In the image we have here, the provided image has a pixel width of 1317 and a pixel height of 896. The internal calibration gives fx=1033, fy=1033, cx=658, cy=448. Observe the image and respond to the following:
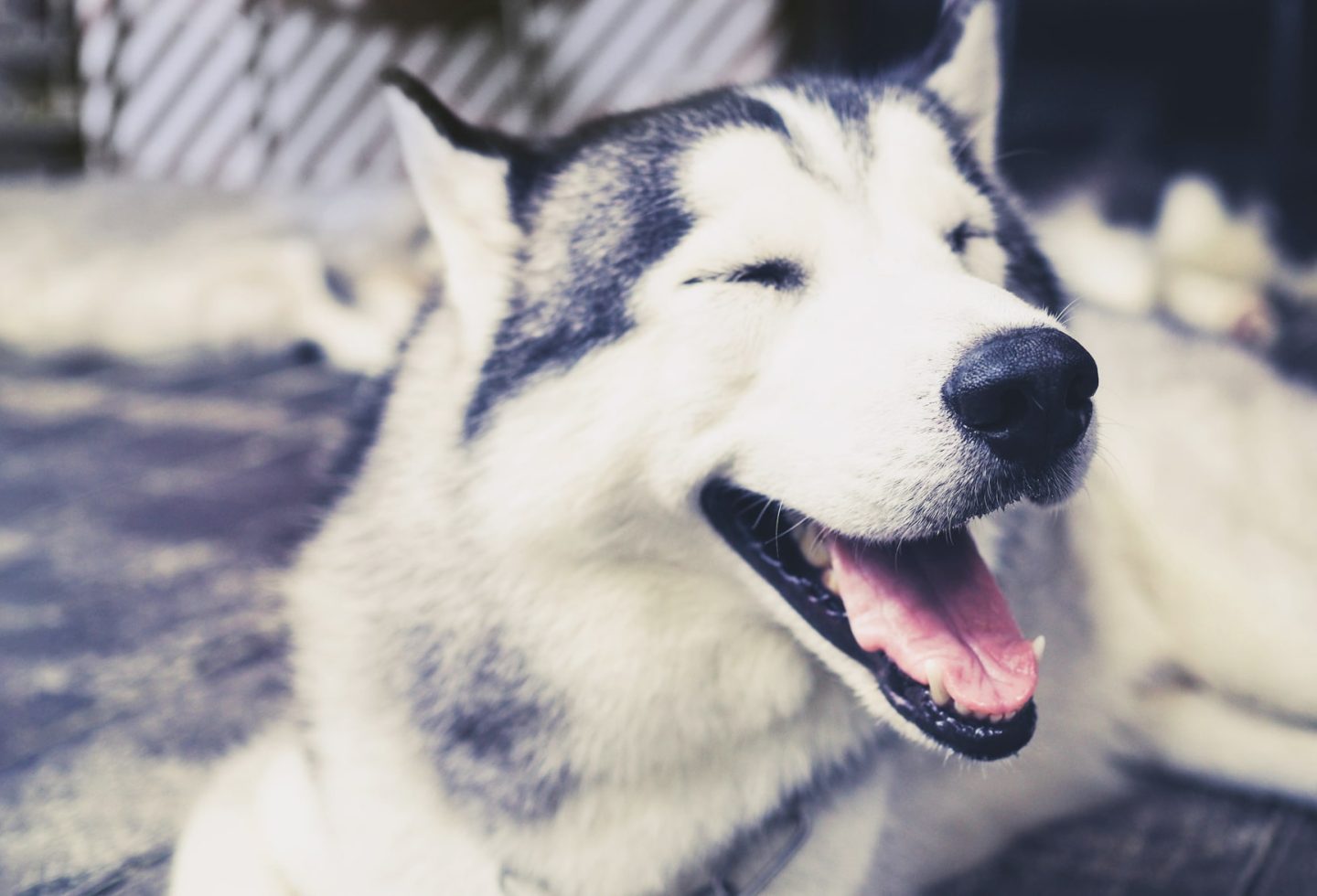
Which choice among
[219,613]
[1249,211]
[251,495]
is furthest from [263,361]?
[1249,211]

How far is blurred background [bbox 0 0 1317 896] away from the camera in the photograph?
2023mm

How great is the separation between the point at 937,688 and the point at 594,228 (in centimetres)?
83

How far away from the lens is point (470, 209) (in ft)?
5.56

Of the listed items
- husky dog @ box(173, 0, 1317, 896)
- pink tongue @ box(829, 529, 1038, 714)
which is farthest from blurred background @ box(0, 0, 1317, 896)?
pink tongue @ box(829, 529, 1038, 714)

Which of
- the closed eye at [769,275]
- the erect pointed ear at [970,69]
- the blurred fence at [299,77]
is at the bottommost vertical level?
the blurred fence at [299,77]

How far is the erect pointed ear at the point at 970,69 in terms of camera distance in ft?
6.10

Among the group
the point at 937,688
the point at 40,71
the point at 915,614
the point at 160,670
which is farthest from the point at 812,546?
the point at 40,71

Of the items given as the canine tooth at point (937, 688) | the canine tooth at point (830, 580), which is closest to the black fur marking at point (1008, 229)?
the canine tooth at point (830, 580)

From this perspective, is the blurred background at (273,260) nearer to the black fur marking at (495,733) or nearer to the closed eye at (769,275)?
the black fur marking at (495,733)

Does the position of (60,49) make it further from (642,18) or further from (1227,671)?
(1227,671)

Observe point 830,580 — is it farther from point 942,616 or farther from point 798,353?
point 798,353

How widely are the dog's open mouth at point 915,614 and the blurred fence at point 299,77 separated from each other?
23.0ft

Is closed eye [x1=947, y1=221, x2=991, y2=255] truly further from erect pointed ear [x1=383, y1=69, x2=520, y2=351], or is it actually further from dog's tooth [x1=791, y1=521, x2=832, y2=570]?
erect pointed ear [x1=383, y1=69, x2=520, y2=351]

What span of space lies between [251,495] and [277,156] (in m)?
6.08
